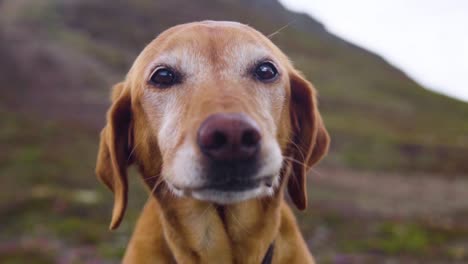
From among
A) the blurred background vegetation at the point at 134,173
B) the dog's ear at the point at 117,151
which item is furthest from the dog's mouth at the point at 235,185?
the blurred background vegetation at the point at 134,173

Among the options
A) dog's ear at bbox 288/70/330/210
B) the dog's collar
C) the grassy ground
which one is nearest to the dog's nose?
the dog's collar

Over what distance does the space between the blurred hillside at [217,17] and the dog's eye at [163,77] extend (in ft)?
119

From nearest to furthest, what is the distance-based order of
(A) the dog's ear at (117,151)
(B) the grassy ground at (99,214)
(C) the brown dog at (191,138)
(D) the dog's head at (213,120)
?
(D) the dog's head at (213,120) → (C) the brown dog at (191,138) → (A) the dog's ear at (117,151) → (B) the grassy ground at (99,214)

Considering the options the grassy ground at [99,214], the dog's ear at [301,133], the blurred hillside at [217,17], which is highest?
the dog's ear at [301,133]

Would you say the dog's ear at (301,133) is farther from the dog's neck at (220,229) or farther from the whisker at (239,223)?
the whisker at (239,223)

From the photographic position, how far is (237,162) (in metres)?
4.34

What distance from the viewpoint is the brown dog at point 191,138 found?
4828 mm

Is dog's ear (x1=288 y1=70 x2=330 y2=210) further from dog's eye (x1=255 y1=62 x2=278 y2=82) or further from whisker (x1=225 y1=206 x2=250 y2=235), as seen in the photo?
whisker (x1=225 y1=206 x2=250 y2=235)

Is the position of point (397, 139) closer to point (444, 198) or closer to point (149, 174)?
point (444, 198)

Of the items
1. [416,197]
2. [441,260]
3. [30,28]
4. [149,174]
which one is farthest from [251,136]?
[30,28]

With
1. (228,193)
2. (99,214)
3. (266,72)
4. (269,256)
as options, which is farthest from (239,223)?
(99,214)

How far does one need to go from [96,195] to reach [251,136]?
64.1 ft

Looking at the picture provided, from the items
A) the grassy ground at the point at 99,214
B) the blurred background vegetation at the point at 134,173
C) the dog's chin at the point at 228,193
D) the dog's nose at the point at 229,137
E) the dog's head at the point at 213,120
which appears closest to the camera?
the dog's nose at the point at 229,137

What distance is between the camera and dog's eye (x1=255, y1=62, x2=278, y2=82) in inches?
217
